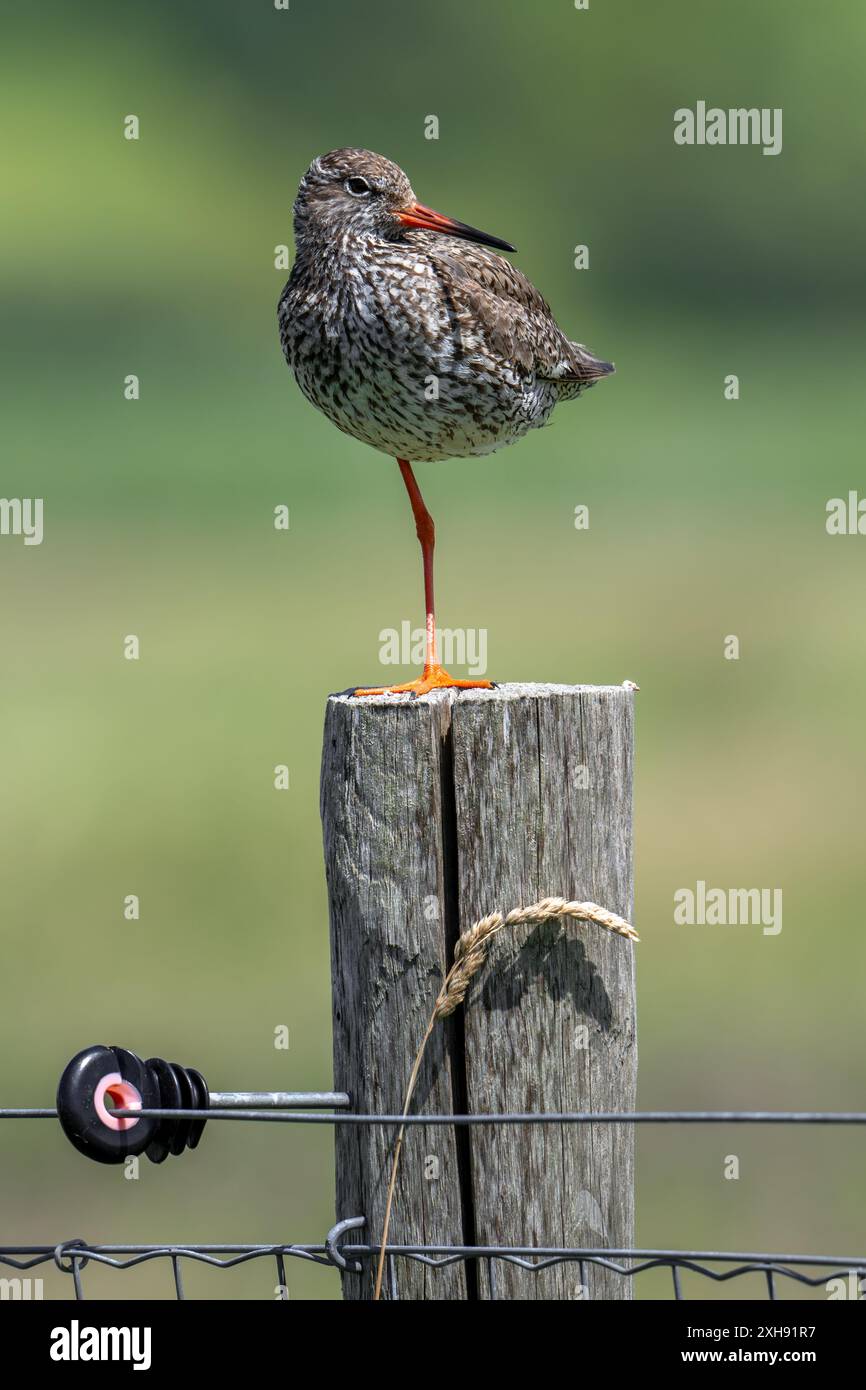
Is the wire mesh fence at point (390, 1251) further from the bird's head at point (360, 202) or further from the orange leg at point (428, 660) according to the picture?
the bird's head at point (360, 202)

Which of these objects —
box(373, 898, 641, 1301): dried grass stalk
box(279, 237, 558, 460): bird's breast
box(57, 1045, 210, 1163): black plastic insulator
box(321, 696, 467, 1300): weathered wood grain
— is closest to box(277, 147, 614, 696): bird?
box(279, 237, 558, 460): bird's breast

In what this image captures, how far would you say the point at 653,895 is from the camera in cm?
1212

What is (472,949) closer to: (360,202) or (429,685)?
(429,685)

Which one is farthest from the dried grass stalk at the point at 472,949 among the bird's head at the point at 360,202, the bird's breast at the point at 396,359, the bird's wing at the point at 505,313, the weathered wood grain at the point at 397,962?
the bird's head at the point at 360,202

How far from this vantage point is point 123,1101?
10.6ft

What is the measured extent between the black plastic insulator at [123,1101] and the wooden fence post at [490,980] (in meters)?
0.32

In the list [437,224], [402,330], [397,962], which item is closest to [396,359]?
[402,330]

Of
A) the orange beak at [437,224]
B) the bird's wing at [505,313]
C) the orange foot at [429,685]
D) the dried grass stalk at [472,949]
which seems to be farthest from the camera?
the bird's wing at [505,313]

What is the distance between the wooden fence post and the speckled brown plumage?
4.67ft

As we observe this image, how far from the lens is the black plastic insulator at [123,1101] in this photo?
3189 mm

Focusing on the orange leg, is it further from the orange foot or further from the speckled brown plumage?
the speckled brown plumage

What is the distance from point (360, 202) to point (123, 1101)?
2587 mm

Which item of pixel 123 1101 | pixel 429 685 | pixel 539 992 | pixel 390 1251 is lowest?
pixel 390 1251
